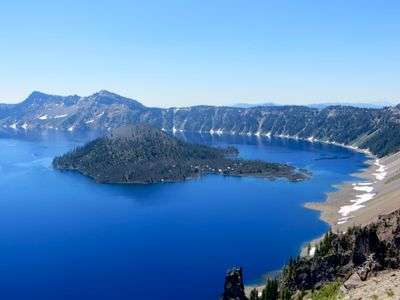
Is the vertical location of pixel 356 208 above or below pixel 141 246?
above

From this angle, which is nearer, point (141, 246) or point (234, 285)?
point (234, 285)

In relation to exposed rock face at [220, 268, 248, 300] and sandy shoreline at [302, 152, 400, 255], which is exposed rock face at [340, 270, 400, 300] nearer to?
exposed rock face at [220, 268, 248, 300]

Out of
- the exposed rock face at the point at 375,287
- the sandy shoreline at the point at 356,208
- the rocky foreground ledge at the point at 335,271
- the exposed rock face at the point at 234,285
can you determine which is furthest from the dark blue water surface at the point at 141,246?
the exposed rock face at the point at 375,287

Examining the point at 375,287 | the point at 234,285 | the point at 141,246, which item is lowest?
the point at 141,246

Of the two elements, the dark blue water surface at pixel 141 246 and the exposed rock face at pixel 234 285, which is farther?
the dark blue water surface at pixel 141 246

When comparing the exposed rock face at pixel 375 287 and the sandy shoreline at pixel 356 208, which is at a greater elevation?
the exposed rock face at pixel 375 287

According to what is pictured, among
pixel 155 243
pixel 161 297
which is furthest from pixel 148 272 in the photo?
pixel 155 243

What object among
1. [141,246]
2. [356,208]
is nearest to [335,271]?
[141,246]

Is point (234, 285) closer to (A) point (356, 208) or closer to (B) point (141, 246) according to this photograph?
(B) point (141, 246)

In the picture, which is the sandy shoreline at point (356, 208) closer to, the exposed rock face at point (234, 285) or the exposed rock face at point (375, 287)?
the exposed rock face at point (234, 285)

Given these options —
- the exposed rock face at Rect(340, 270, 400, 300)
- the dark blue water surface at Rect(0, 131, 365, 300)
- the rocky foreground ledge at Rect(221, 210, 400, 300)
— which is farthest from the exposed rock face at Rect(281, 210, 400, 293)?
the dark blue water surface at Rect(0, 131, 365, 300)

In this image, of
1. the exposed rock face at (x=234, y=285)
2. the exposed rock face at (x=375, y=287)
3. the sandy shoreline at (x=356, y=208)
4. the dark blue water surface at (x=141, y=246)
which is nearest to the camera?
the exposed rock face at (x=375, y=287)
